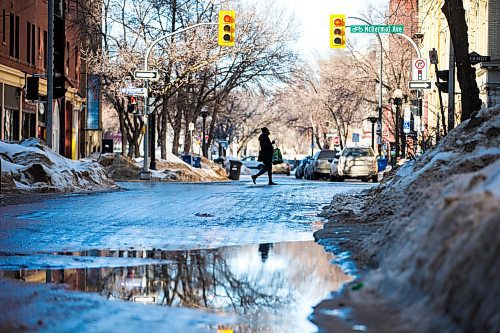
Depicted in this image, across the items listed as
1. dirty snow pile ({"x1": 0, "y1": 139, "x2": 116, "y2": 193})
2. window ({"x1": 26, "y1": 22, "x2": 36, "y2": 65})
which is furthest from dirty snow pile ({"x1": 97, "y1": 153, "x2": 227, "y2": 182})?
dirty snow pile ({"x1": 0, "y1": 139, "x2": 116, "y2": 193})

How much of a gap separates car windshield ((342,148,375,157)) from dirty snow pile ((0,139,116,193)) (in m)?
18.5

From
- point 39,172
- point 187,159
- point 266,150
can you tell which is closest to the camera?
point 39,172

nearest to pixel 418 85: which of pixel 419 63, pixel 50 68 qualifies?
pixel 419 63

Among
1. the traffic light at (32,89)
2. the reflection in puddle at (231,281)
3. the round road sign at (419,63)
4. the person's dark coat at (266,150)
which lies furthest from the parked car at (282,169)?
the reflection in puddle at (231,281)

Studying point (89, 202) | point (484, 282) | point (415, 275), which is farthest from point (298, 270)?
point (89, 202)

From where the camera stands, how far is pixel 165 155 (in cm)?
5091

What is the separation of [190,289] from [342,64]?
6383cm

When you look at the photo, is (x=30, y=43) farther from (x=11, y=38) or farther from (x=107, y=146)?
(x=107, y=146)

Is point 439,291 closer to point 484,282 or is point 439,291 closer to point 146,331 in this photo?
point 484,282

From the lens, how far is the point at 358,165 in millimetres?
43781

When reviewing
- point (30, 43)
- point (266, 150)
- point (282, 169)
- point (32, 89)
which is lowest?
point (282, 169)

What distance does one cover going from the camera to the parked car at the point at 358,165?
1721 inches

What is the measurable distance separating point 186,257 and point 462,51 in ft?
40.7

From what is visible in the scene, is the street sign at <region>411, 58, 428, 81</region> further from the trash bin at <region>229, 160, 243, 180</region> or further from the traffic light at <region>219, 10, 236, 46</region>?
the trash bin at <region>229, 160, 243, 180</region>
